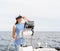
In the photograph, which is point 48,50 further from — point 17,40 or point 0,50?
point 0,50

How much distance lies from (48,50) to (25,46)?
86cm

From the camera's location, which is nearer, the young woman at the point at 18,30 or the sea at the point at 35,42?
the young woman at the point at 18,30

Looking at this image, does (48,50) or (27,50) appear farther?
(48,50)

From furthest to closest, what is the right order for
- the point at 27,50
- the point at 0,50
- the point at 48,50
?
the point at 0,50
the point at 48,50
the point at 27,50

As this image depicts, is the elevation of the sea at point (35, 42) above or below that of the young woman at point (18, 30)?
below

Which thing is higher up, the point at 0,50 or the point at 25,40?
the point at 25,40

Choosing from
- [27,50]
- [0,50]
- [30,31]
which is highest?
[30,31]

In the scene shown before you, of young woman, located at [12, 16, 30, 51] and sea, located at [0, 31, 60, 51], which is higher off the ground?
young woman, located at [12, 16, 30, 51]

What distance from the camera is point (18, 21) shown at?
16.4ft

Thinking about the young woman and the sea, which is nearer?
the young woman

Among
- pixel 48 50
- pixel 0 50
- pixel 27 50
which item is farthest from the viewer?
pixel 0 50

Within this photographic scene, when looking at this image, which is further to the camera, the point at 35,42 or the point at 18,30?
the point at 35,42

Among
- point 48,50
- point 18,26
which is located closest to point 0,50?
point 48,50

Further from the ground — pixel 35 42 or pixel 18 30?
pixel 18 30
